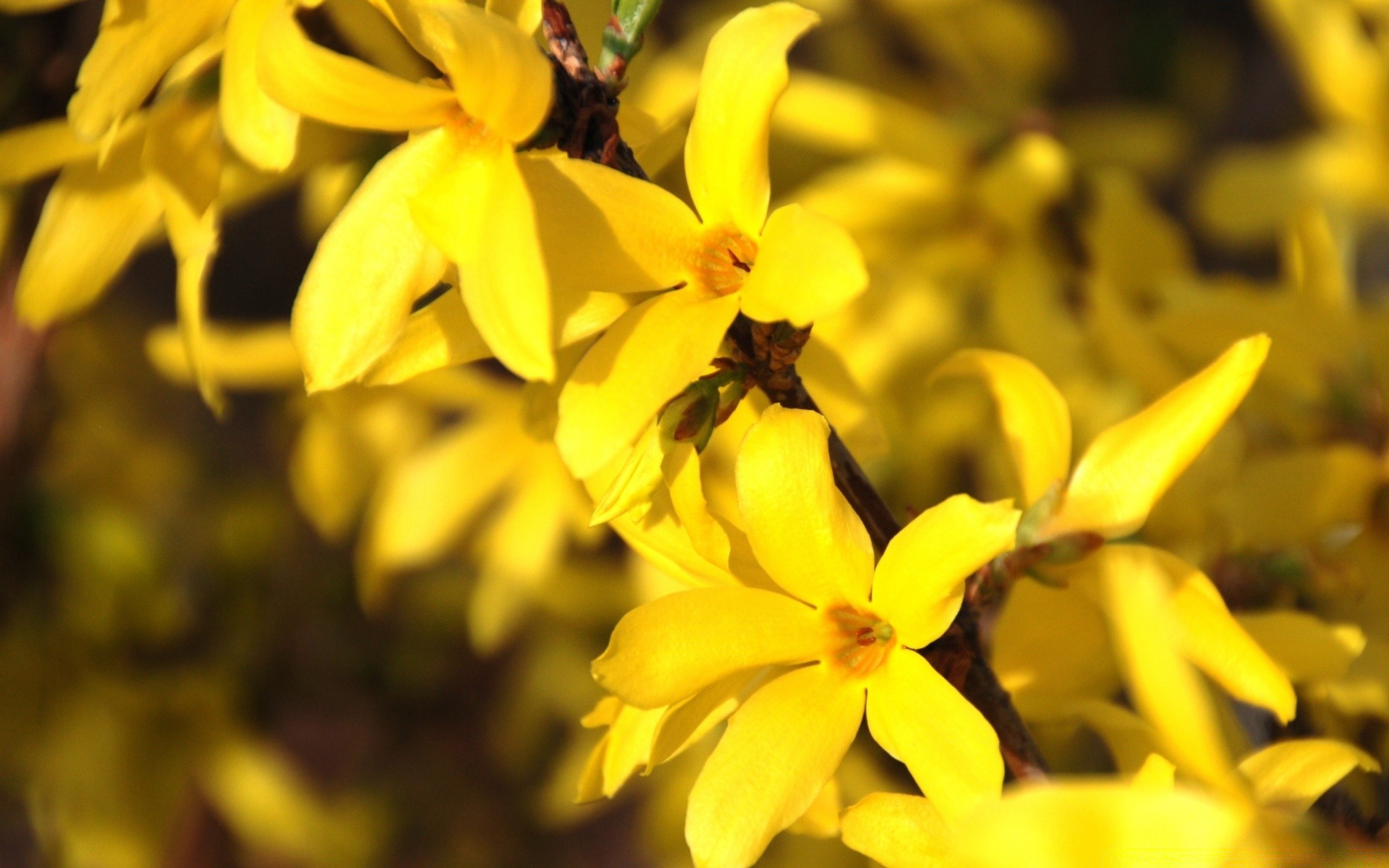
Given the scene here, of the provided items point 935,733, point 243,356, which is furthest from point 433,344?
point 243,356

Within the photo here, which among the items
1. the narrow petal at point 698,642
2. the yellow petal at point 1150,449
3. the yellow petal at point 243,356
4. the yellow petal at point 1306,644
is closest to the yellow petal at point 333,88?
the narrow petal at point 698,642

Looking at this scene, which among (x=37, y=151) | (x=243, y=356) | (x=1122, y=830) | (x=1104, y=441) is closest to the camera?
(x=1122, y=830)

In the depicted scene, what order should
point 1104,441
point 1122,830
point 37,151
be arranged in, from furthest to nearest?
point 37,151 < point 1104,441 < point 1122,830

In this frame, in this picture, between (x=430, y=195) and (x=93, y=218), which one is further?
(x=93, y=218)

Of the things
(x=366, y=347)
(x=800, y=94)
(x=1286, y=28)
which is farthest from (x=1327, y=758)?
(x=1286, y=28)

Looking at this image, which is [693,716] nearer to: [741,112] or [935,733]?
[935,733]

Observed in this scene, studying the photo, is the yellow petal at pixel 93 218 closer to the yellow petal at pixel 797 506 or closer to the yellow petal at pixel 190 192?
the yellow petal at pixel 190 192

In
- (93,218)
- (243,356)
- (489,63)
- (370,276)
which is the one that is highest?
(489,63)
